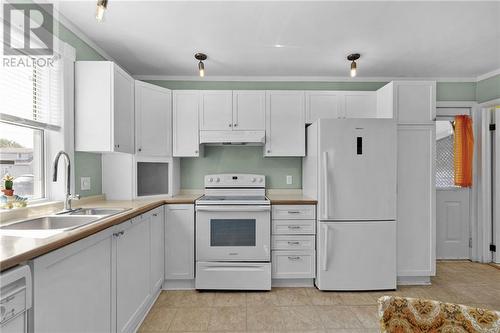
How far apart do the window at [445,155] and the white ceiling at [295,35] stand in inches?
29.5

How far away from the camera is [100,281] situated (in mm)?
1504

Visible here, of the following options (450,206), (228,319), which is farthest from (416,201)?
(228,319)

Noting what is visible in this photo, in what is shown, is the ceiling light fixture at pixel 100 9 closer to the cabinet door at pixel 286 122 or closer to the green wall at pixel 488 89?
the cabinet door at pixel 286 122

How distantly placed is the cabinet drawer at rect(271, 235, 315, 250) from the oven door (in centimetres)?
9

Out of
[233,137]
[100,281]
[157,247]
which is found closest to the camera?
[100,281]

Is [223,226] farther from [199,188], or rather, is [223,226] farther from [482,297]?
[482,297]

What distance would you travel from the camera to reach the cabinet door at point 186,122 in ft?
10.3

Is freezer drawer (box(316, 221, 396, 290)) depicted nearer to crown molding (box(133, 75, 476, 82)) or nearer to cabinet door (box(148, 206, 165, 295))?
cabinet door (box(148, 206, 165, 295))

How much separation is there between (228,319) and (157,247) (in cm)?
92

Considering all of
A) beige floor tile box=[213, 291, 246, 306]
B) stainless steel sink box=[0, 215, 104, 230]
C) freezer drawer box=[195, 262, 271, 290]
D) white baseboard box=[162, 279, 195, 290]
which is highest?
stainless steel sink box=[0, 215, 104, 230]

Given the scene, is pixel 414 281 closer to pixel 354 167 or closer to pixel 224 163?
pixel 354 167

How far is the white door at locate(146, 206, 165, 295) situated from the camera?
239 cm

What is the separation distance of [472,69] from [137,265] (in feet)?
14.4

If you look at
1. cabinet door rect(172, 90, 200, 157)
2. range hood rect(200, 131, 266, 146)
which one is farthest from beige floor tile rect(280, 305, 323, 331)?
cabinet door rect(172, 90, 200, 157)
